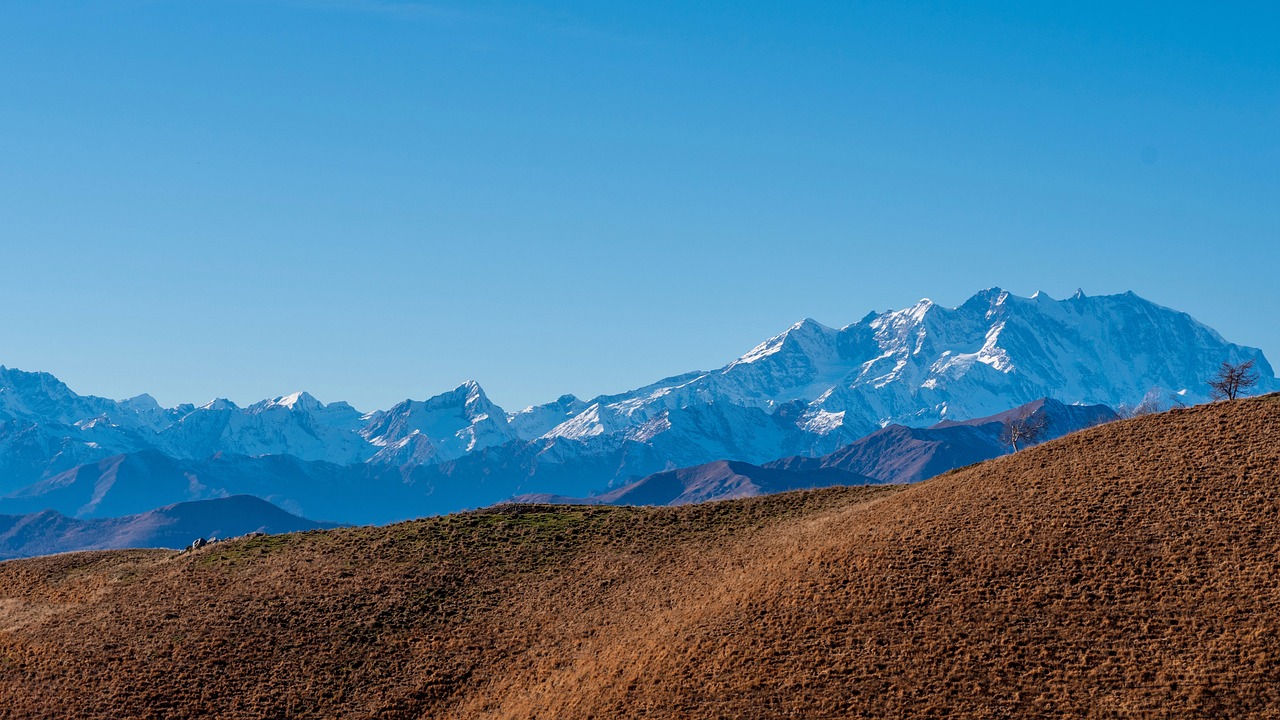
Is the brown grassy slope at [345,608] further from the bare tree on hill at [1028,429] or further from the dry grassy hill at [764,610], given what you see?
the bare tree on hill at [1028,429]

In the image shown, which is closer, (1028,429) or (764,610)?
(764,610)

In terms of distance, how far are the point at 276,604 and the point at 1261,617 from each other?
55708 millimetres

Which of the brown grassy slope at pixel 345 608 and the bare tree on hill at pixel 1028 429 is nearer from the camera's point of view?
the brown grassy slope at pixel 345 608

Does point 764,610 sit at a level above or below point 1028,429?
below

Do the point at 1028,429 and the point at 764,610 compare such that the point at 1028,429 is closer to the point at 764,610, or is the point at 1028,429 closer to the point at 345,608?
the point at 764,610

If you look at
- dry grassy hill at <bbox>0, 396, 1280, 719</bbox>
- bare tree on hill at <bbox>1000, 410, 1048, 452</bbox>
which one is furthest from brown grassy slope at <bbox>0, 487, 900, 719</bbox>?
bare tree on hill at <bbox>1000, 410, 1048, 452</bbox>

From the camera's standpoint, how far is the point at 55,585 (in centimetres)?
8744

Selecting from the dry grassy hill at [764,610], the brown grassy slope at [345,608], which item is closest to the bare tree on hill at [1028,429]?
the brown grassy slope at [345,608]

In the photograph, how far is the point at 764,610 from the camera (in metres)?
65.0

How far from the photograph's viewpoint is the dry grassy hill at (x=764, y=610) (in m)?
55.5

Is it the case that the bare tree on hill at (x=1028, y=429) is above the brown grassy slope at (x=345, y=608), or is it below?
below

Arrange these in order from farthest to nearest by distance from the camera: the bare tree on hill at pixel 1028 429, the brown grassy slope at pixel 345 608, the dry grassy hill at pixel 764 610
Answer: the bare tree on hill at pixel 1028 429 → the brown grassy slope at pixel 345 608 → the dry grassy hill at pixel 764 610

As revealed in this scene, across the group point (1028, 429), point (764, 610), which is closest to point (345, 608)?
point (764, 610)

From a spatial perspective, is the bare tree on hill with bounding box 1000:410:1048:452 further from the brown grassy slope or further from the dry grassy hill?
the dry grassy hill
